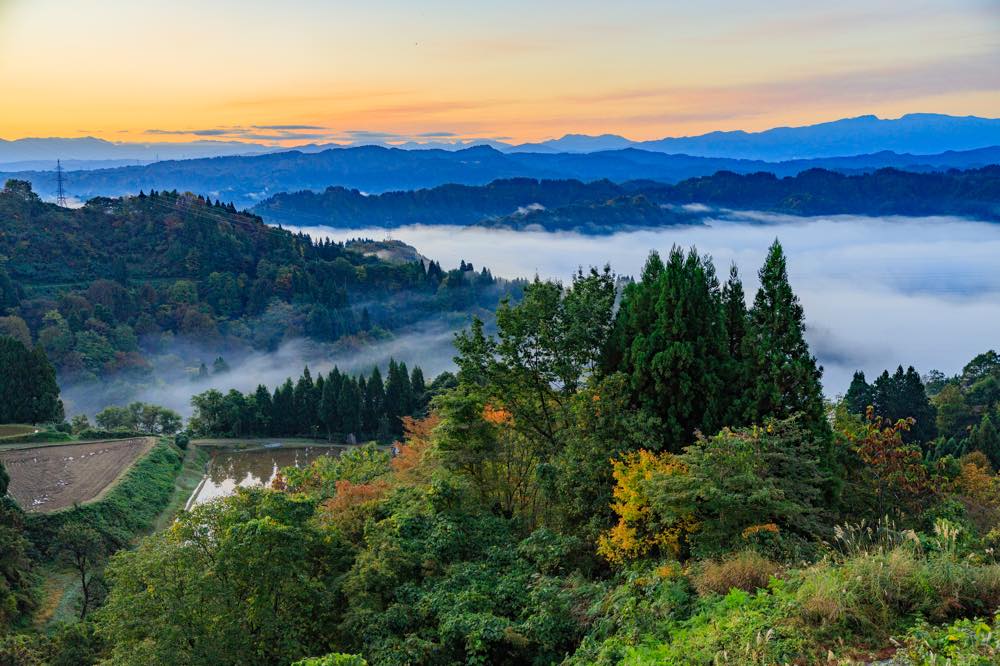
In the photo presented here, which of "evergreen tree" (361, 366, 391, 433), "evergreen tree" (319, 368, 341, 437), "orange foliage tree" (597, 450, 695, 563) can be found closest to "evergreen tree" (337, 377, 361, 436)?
"evergreen tree" (319, 368, 341, 437)

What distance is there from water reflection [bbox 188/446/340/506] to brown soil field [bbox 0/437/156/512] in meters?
4.83

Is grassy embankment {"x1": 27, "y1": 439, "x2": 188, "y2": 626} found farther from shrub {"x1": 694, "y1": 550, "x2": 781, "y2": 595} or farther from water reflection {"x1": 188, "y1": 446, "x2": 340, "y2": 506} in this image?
shrub {"x1": 694, "y1": 550, "x2": 781, "y2": 595}

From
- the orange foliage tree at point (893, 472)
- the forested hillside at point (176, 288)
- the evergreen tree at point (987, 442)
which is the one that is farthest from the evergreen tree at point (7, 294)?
the evergreen tree at point (987, 442)

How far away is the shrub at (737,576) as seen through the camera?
10.2m

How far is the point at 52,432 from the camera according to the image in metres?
47.3

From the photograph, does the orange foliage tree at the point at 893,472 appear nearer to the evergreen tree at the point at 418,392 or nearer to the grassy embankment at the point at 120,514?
the grassy embankment at the point at 120,514

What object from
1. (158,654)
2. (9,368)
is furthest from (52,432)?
(158,654)

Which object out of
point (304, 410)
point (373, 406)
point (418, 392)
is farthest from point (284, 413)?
point (418, 392)

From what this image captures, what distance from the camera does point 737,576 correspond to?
10.3m

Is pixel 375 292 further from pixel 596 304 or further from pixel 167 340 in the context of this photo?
pixel 596 304

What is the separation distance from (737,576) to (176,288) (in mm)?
125136

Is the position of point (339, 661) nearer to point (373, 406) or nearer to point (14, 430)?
point (14, 430)

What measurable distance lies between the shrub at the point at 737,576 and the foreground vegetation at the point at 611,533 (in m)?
0.04

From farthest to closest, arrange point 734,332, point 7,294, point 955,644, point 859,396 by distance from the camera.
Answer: point 7,294 < point 859,396 < point 734,332 < point 955,644
